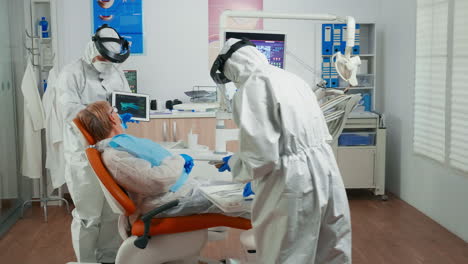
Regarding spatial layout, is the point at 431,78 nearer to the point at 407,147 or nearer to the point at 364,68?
the point at 407,147

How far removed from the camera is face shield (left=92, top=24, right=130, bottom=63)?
338cm

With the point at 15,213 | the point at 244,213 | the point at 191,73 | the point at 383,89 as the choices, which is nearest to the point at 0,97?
the point at 15,213

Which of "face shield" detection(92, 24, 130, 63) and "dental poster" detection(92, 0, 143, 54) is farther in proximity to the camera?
"dental poster" detection(92, 0, 143, 54)

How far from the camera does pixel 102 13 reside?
5020 millimetres

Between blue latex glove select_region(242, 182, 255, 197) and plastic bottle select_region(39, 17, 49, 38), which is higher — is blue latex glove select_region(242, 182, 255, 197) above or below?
below

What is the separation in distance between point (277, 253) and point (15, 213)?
3.14m

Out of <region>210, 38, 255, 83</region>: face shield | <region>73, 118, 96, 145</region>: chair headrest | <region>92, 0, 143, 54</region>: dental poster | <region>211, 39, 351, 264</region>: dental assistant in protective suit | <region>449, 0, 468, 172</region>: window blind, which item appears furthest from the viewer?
→ <region>92, 0, 143, 54</region>: dental poster

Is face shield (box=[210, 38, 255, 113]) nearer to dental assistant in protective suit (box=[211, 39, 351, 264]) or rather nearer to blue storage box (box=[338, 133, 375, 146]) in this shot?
dental assistant in protective suit (box=[211, 39, 351, 264])

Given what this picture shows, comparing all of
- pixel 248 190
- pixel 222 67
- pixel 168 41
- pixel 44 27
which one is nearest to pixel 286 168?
pixel 248 190

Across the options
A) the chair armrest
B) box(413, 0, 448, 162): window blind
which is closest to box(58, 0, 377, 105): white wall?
box(413, 0, 448, 162): window blind

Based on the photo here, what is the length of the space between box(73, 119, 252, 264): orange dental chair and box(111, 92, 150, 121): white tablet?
858 millimetres

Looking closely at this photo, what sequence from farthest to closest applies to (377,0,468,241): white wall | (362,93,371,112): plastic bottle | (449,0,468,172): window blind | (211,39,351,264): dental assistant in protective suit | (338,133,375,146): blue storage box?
1. (362,93,371,112): plastic bottle
2. (338,133,375,146): blue storage box
3. (377,0,468,241): white wall
4. (449,0,468,172): window blind
5. (211,39,351,264): dental assistant in protective suit

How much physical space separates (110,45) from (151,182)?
1.39 metres

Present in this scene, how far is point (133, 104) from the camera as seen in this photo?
3.44m
